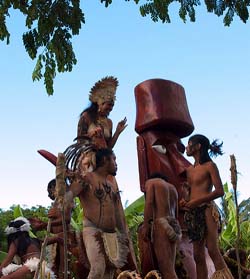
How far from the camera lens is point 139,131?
778 centimetres

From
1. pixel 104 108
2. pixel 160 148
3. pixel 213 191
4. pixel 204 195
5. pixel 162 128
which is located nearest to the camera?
pixel 213 191

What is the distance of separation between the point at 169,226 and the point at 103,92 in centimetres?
178

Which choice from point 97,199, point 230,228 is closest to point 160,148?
point 97,199

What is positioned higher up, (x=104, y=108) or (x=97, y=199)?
(x=104, y=108)

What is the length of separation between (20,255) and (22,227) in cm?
29

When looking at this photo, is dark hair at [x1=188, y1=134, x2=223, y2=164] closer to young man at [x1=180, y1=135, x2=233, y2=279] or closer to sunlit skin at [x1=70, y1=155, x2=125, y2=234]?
young man at [x1=180, y1=135, x2=233, y2=279]

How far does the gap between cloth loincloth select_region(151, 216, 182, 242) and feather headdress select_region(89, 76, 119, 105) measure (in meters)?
1.57

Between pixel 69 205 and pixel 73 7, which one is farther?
pixel 69 205

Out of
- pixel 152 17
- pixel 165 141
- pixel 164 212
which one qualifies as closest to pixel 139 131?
pixel 165 141

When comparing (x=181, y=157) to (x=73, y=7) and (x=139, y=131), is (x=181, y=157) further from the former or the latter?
(x=73, y=7)

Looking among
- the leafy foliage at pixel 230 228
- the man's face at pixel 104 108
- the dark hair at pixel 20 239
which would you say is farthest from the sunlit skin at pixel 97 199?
the leafy foliage at pixel 230 228

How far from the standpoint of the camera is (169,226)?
19.0ft

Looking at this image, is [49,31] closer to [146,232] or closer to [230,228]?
[146,232]

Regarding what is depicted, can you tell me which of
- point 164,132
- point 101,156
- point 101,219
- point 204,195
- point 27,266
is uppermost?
point 164,132
